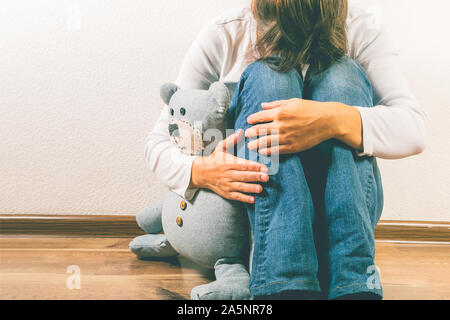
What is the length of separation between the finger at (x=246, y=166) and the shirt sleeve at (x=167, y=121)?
11 cm

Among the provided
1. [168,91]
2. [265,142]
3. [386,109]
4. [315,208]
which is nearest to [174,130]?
[168,91]

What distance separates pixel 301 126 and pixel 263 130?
0.06 m

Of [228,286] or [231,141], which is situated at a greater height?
[231,141]

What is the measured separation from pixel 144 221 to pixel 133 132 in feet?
1.00

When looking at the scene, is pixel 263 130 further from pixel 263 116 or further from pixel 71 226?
pixel 71 226

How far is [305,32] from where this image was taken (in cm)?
67

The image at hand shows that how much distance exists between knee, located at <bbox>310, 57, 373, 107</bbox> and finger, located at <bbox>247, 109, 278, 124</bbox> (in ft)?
0.34

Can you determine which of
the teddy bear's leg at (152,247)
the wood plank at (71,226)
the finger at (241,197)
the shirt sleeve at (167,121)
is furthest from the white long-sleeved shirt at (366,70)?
the wood plank at (71,226)

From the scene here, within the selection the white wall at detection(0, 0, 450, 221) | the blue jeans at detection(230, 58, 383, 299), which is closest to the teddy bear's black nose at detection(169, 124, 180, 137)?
the blue jeans at detection(230, 58, 383, 299)

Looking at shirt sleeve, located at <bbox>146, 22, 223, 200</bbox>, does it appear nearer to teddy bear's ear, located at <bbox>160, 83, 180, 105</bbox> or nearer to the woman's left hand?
teddy bear's ear, located at <bbox>160, 83, 180, 105</bbox>

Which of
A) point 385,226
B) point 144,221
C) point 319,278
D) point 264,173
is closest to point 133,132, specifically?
point 144,221

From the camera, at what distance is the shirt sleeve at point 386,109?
0.62m

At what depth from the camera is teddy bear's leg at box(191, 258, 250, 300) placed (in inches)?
25.3

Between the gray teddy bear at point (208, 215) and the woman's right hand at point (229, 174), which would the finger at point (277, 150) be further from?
the gray teddy bear at point (208, 215)
